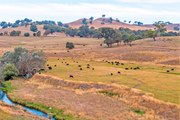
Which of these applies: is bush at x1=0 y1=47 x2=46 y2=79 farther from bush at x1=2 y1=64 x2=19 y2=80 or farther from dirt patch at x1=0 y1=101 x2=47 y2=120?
dirt patch at x1=0 y1=101 x2=47 y2=120

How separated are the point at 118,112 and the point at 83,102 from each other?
9.83 metres

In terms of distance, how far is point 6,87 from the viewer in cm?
8550

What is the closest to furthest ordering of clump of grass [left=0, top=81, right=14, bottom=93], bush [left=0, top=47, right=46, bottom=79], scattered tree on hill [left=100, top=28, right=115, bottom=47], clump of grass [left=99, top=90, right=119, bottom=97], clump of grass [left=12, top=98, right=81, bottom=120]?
1. clump of grass [left=12, top=98, right=81, bottom=120]
2. clump of grass [left=99, top=90, right=119, bottom=97]
3. clump of grass [left=0, top=81, right=14, bottom=93]
4. bush [left=0, top=47, right=46, bottom=79]
5. scattered tree on hill [left=100, top=28, right=115, bottom=47]

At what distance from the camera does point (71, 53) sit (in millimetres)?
157375

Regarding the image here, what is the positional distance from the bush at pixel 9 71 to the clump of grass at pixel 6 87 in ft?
16.5

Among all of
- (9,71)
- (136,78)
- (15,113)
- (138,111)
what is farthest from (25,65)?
(138,111)

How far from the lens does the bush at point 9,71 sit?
96188mm

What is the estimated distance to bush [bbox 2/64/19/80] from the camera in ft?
316

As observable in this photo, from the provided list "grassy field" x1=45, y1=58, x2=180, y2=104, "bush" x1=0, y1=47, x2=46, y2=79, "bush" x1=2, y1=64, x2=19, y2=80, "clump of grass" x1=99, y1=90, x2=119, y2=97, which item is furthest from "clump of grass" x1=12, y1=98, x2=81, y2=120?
"bush" x1=0, y1=47, x2=46, y2=79

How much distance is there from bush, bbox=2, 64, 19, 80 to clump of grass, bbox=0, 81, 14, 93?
504 centimetres

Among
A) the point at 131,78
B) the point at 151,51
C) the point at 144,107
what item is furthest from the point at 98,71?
the point at 151,51

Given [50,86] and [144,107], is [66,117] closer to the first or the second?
[144,107]

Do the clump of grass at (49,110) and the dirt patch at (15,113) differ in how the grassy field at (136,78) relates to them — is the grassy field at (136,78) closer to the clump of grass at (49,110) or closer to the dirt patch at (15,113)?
the clump of grass at (49,110)

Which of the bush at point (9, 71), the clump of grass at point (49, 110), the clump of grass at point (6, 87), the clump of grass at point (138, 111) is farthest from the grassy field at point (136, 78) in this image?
the clump of grass at point (49, 110)
